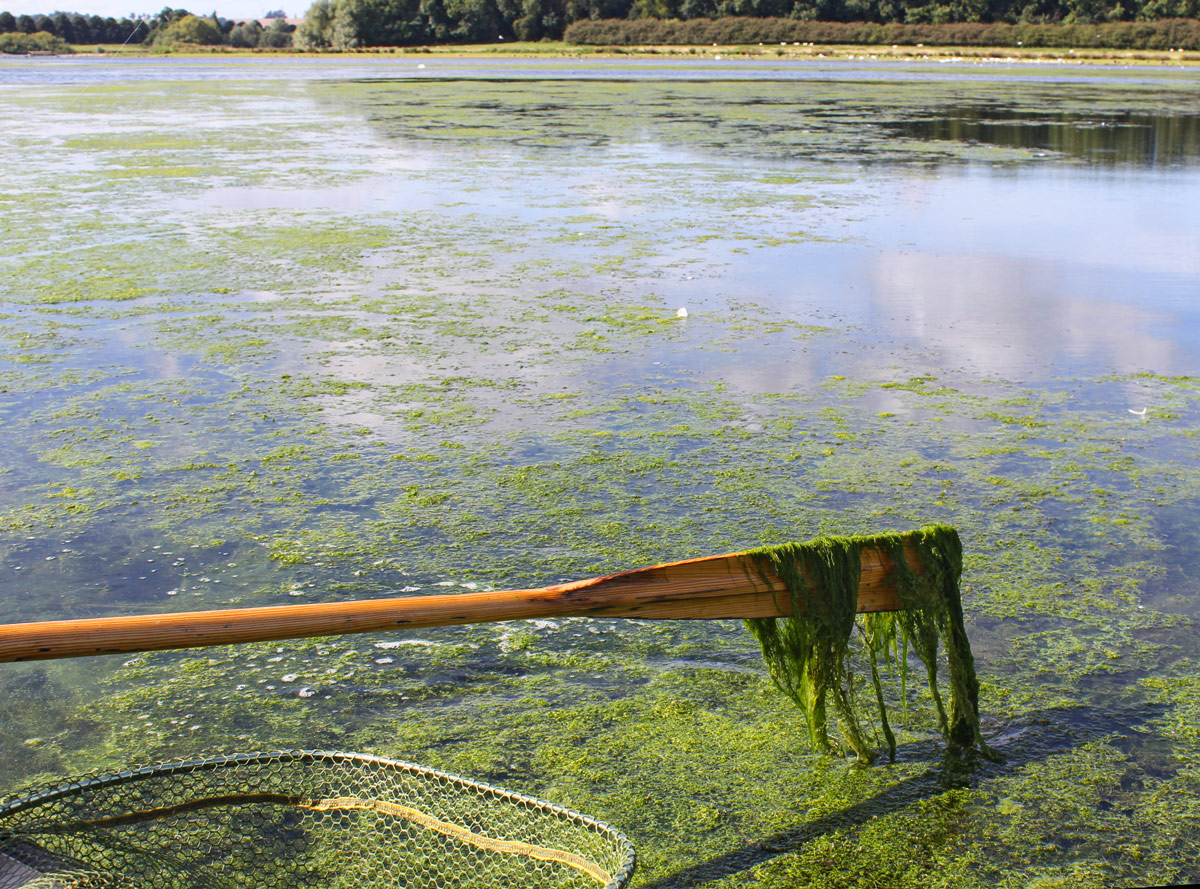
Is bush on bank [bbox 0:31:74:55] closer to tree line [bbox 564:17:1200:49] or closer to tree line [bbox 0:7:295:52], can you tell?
tree line [bbox 0:7:295:52]

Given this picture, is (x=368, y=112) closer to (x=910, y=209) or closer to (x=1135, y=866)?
(x=910, y=209)

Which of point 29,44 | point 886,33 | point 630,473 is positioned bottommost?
point 630,473

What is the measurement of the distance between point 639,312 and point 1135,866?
4604mm

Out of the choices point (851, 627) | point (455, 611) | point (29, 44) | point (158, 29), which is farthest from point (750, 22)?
point (455, 611)

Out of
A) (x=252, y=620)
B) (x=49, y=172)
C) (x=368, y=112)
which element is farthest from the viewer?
(x=368, y=112)

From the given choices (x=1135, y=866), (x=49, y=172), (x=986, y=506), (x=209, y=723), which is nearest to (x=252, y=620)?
(x=209, y=723)

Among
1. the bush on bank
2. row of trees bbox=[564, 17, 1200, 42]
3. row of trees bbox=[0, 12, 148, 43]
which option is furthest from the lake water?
row of trees bbox=[0, 12, 148, 43]

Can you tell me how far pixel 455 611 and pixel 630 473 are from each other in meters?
2.13

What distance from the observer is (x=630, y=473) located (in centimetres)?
424

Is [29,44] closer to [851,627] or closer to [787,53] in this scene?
[787,53]

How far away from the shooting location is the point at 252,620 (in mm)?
2086

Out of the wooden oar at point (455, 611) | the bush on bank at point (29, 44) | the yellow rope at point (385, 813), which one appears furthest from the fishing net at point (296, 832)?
the bush on bank at point (29, 44)

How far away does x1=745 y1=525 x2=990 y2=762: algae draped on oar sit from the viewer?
2465mm

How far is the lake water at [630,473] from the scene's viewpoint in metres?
2.57
